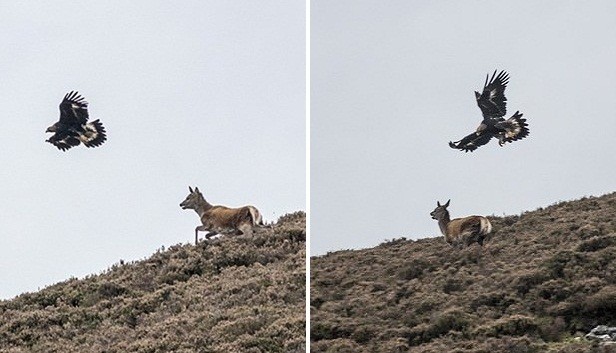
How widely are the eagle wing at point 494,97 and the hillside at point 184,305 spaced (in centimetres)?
315

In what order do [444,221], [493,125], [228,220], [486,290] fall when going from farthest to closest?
1. [444,221]
2. [228,220]
3. [486,290]
4. [493,125]

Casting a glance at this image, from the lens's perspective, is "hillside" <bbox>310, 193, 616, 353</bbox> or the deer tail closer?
"hillside" <bbox>310, 193, 616, 353</bbox>

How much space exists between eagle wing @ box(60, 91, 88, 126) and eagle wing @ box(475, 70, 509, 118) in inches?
196

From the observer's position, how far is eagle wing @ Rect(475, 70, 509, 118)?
53.8 feet

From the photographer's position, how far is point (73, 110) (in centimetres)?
1639

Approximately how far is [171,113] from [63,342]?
44.5 ft

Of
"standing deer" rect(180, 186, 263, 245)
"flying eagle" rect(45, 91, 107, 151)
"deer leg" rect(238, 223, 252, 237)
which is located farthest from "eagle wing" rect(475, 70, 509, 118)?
"flying eagle" rect(45, 91, 107, 151)

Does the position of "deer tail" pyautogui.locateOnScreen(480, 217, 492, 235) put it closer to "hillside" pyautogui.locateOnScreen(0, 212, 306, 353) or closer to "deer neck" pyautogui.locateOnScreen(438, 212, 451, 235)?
"deer neck" pyautogui.locateOnScreen(438, 212, 451, 235)

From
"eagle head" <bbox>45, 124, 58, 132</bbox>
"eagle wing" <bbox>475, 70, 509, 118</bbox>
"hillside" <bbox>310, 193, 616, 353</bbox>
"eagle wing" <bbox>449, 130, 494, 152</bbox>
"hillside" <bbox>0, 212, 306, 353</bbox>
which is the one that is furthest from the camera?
"eagle wing" <bbox>475, 70, 509, 118</bbox>

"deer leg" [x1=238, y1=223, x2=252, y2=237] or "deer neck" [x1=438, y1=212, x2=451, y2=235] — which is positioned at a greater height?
"deer neck" [x1=438, y1=212, x2=451, y2=235]

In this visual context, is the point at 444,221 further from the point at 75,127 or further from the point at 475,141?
the point at 75,127

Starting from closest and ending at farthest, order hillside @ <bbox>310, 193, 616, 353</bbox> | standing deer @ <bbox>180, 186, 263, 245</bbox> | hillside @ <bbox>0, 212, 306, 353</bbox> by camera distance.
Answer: hillside @ <bbox>0, 212, 306, 353</bbox> → hillside @ <bbox>310, 193, 616, 353</bbox> → standing deer @ <bbox>180, 186, 263, 245</bbox>

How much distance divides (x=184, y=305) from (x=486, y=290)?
380 centimetres

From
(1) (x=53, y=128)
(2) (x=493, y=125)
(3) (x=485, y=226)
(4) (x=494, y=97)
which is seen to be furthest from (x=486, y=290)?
(1) (x=53, y=128)
